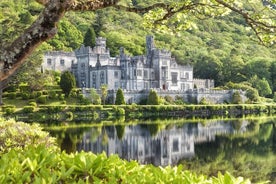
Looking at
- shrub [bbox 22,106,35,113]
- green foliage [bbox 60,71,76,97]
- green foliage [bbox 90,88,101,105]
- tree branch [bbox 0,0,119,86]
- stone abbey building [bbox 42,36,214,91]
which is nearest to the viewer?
tree branch [bbox 0,0,119,86]

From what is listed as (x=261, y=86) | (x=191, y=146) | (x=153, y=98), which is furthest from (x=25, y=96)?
(x=261, y=86)

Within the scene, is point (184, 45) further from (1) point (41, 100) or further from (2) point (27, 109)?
(2) point (27, 109)

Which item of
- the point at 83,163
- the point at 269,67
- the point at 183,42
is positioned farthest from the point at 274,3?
the point at 183,42

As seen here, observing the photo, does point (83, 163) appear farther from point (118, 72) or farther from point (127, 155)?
point (118, 72)

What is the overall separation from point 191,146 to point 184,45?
91.0 m

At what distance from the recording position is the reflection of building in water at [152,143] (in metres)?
25.4

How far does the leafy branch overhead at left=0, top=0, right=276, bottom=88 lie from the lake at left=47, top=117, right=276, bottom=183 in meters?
10.6

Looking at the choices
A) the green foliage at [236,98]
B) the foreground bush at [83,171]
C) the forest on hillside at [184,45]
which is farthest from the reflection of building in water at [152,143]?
the green foliage at [236,98]

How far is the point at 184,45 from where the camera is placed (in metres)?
119

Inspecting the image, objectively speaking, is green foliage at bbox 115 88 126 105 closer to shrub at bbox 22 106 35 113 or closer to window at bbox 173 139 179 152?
shrub at bbox 22 106 35 113

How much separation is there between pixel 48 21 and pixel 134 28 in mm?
128811

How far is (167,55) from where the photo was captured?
271 feet

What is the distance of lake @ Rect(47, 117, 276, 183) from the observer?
21.4m

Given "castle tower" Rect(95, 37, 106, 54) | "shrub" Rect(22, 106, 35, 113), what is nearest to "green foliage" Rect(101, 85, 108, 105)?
"shrub" Rect(22, 106, 35, 113)
